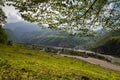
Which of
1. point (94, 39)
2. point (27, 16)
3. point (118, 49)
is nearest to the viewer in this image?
point (27, 16)

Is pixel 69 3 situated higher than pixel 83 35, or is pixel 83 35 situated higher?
pixel 69 3

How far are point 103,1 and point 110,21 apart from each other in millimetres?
1425

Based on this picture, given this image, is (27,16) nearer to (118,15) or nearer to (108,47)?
(118,15)

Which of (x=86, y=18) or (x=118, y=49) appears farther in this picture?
(x=118, y=49)

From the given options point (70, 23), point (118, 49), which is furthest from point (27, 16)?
point (118, 49)

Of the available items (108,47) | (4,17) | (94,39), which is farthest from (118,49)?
(94,39)

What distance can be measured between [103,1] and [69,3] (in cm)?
204

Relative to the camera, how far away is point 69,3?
1145 cm

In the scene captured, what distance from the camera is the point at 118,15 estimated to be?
491 inches

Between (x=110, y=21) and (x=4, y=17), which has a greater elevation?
(x=4, y=17)

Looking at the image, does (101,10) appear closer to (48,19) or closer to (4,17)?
(48,19)

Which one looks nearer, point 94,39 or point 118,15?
point 118,15

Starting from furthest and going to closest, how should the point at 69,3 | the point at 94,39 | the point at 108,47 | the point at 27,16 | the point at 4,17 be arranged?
the point at 108,47, the point at 4,17, the point at 94,39, the point at 27,16, the point at 69,3

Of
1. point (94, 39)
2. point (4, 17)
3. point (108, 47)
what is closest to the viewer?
point (94, 39)
